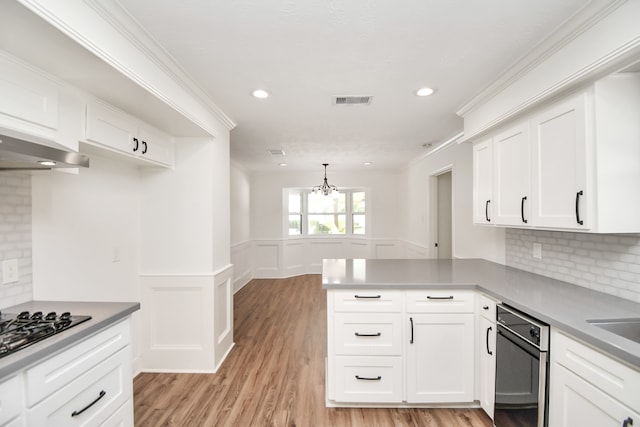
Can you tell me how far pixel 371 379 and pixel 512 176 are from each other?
1815mm

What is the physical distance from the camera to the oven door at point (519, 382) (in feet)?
4.70

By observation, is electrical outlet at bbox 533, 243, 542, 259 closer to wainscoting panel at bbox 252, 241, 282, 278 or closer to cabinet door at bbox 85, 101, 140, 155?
cabinet door at bbox 85, 101, 140, 155

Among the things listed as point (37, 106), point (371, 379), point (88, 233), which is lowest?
point (371, 379)

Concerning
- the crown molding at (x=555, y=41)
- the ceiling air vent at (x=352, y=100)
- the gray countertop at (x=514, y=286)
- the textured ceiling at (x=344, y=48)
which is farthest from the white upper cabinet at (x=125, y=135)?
the crown molding at (x=555, y=41)

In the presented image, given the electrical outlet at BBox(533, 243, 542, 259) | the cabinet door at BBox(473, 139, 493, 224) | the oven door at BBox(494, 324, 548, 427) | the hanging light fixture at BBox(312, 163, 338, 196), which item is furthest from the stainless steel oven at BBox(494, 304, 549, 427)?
the hanging light fixture at BBox(312, 163, 338, 196)

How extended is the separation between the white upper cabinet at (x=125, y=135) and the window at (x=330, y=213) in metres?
4.40

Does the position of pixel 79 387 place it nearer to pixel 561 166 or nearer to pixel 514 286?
pixel 514 286

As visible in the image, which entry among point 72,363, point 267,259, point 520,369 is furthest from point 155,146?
point 267,259

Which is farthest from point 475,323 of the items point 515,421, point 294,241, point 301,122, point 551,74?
point 294,241

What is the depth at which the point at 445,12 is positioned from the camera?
133cm

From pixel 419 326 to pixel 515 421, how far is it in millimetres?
701

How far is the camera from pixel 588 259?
1812 mm

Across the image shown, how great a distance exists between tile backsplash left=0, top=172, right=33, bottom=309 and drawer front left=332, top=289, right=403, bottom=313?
1.92m

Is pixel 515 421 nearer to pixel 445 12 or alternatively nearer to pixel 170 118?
pixel 445 12
